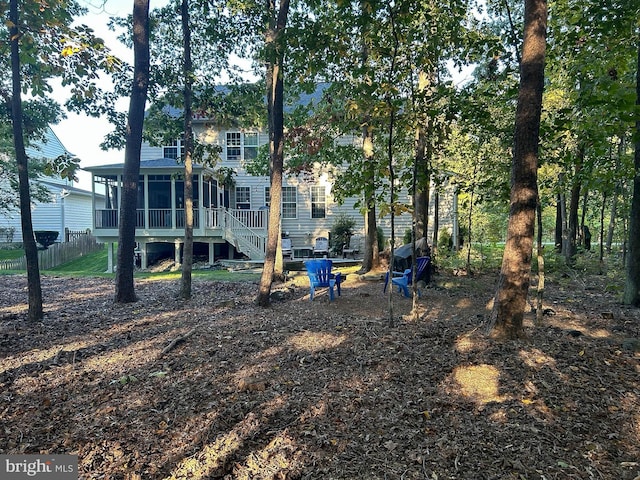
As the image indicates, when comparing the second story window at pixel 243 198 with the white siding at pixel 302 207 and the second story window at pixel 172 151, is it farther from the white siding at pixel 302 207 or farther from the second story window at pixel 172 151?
the second story window at pixel 172 151

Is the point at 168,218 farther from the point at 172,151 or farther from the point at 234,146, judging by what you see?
the point at 234,146

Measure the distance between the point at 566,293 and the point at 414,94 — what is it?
575cm

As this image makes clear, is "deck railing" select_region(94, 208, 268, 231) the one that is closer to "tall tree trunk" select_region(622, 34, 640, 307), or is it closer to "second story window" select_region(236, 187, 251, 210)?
"second story window" select_region(236, 187, 251, 210)

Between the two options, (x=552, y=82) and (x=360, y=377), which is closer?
(x=360, y=377)

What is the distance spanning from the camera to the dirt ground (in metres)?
2.65

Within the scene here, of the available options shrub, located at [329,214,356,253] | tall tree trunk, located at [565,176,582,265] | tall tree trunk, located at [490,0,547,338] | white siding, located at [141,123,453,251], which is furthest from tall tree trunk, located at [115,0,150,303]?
tall tree trunk, located at [565,176,582,265]

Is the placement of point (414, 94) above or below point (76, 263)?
above

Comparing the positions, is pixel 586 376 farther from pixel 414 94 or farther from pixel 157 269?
pixel 157 269

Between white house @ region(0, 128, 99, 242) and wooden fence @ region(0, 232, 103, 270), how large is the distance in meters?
4.37

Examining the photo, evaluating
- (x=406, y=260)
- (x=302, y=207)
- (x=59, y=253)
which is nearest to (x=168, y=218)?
(x=302, y=207)

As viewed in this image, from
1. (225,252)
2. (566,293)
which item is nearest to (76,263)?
(225,252)

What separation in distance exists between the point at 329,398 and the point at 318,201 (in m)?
16.5

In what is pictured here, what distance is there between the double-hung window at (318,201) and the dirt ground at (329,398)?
44.1ft

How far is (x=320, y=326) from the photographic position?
5.96m
